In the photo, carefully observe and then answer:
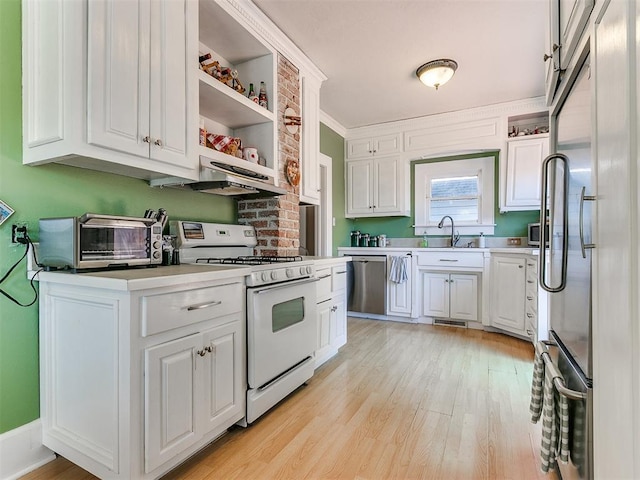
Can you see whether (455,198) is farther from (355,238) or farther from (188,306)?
(188,306)

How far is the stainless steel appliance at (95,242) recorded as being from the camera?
4.48 ft

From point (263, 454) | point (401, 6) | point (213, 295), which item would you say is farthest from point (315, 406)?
point (401, 6)

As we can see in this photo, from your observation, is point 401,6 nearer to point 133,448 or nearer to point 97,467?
point 133,448

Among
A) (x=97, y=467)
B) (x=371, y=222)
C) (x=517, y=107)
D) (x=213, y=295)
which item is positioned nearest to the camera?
(x=97, y=467)

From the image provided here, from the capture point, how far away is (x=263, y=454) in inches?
61.7

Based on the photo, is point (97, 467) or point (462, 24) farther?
point (462, 24)

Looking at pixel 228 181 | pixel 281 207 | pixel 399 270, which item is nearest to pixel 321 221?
pixel 399 270

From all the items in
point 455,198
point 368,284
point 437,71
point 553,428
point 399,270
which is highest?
point 437,71

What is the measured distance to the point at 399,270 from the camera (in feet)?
13.3

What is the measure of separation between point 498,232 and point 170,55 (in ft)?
13.4

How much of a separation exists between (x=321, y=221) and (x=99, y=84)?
2998 millimetres

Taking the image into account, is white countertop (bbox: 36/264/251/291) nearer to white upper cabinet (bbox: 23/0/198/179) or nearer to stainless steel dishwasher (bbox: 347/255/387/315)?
white upper cabinet (bbox: 23/0/198/179)

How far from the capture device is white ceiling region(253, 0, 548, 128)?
2.29 metres

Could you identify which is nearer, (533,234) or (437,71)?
(437,71)
